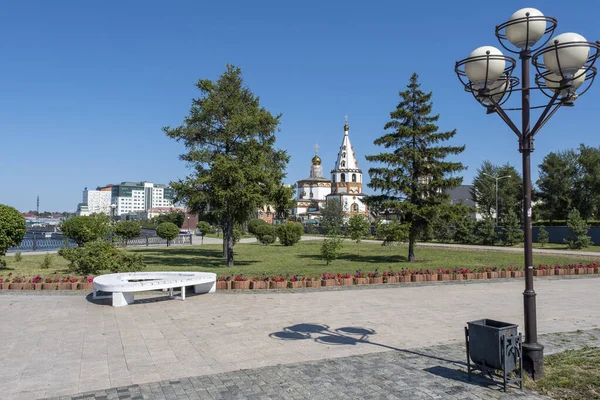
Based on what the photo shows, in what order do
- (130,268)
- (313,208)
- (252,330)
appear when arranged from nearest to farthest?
(252,330)
(130,268)
(313,208)

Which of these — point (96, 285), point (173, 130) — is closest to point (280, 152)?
point (173, 130)

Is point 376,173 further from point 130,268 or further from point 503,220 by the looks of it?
point 503,220

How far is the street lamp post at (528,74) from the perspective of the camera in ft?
17.7

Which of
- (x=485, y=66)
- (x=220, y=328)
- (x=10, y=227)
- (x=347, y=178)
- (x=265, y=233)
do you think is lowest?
(x=220, y=328)

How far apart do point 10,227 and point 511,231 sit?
1285 inches

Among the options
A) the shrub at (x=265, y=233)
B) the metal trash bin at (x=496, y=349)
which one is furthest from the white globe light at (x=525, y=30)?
the shrub at (x=265, y=233)

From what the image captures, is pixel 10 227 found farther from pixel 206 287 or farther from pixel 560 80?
pixel 560 80

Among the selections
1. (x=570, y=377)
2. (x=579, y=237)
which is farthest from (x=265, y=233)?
(x=570, y=377)

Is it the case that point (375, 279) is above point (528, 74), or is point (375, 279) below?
below

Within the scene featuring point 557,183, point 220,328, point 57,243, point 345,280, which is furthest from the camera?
point 557,183

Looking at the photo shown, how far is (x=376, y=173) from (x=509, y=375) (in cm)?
1642

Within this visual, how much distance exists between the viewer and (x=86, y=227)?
2161cm

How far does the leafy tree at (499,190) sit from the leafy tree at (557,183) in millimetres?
2873

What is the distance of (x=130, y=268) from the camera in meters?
14.8
